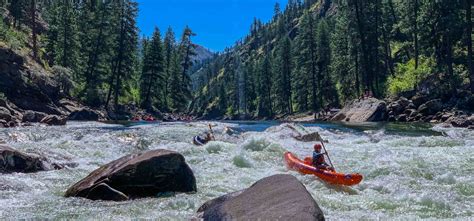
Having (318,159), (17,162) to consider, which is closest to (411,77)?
(318,159)

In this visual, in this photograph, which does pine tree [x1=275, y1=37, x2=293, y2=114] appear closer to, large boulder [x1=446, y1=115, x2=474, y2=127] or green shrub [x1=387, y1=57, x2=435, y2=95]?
green shrub [x1=387, y1=57, x2=435, y2=95]

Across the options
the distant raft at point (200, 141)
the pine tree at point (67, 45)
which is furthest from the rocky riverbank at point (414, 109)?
the pine tree at point (67, 45)

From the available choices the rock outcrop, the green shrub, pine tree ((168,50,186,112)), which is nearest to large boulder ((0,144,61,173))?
the rock outcrop

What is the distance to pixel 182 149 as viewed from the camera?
17.9 meters

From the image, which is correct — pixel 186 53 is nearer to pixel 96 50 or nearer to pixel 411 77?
pixel 96 50

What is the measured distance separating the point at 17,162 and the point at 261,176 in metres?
7.08

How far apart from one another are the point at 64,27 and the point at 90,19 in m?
5.65

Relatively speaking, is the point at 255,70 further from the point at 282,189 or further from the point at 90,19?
the point at 282,189

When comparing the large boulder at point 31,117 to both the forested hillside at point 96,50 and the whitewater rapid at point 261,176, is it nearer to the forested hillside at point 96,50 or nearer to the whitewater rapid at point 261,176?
the whitewater rapid at point 261,176

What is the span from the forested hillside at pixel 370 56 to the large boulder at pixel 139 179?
3383 cm

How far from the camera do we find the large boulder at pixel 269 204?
648cm

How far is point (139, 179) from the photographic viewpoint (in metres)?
10.5

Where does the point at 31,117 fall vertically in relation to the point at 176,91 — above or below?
below

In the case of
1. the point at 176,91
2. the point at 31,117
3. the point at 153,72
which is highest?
the point at 153,72
